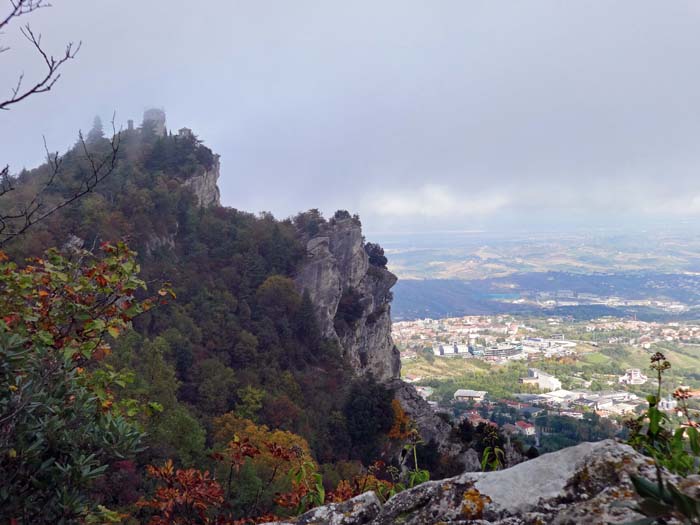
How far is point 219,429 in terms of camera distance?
1648 cm

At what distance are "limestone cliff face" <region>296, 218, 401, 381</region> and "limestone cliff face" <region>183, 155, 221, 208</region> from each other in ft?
32.4

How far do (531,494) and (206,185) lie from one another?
39.3 meters

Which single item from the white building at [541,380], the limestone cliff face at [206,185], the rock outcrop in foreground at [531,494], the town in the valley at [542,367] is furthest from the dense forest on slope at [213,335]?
the white building at [541,380]

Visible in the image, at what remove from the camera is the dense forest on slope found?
12734 mm

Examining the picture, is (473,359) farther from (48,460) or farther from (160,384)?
(48,460)

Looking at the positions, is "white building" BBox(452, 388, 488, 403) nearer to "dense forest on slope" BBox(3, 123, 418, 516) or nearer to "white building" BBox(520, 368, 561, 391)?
"white building" BBox(520, 368, 561, 391)

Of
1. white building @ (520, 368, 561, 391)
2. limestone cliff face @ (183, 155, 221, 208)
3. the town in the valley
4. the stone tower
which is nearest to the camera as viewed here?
the town in the valley

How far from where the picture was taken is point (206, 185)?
124 feet

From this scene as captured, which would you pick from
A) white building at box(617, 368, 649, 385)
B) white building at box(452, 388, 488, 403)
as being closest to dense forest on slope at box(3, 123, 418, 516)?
white building at box(452, 388, 488, 403)

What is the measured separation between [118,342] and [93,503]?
564 inches

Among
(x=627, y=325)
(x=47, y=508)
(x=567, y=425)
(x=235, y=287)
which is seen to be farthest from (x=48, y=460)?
(x=627, y=325)

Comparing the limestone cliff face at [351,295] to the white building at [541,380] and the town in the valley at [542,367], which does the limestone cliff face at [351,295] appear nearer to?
the town in the valley at [542,367]

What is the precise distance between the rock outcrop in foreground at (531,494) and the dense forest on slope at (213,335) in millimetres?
6665

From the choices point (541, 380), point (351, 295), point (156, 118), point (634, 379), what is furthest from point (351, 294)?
point (156, 118)
